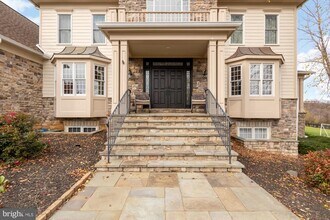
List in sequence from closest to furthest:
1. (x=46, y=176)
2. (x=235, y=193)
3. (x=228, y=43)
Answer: (x=235, y=193), (x=46, y=176), (x=228, y=43)

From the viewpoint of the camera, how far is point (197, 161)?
493 centimetres

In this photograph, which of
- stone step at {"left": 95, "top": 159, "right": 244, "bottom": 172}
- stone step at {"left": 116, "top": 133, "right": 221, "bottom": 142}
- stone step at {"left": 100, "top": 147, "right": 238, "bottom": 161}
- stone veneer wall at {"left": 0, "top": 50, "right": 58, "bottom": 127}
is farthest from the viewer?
A: stone veneer wall at {"left": 0, "top": 50, "right": 58, "bottom": 127}

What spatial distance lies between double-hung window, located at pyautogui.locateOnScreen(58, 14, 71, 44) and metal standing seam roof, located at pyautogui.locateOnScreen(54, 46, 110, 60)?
673 millimetres

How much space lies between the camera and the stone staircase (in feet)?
15.2

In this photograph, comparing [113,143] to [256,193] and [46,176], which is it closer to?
[46,176]

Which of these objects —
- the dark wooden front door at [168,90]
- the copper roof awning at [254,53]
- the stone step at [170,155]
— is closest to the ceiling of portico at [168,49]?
the dark wooden front door at [168,90]

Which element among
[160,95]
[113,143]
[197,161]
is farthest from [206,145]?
[160,95]

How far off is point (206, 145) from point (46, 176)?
13.5 feet

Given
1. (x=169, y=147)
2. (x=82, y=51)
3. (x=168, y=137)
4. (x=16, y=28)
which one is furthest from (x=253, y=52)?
(x=16, y=28)

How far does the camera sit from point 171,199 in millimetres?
3295

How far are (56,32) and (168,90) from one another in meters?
6.95

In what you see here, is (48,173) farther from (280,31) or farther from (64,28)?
(280,31)

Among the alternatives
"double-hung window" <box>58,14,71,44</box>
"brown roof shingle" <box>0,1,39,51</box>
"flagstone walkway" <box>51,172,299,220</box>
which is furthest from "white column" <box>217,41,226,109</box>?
"brown roof shingle" <box>0,1,39,51</box>

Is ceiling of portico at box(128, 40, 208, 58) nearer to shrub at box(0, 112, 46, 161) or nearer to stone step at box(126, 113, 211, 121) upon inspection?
stone step at box(126, 113, 211, 121)
